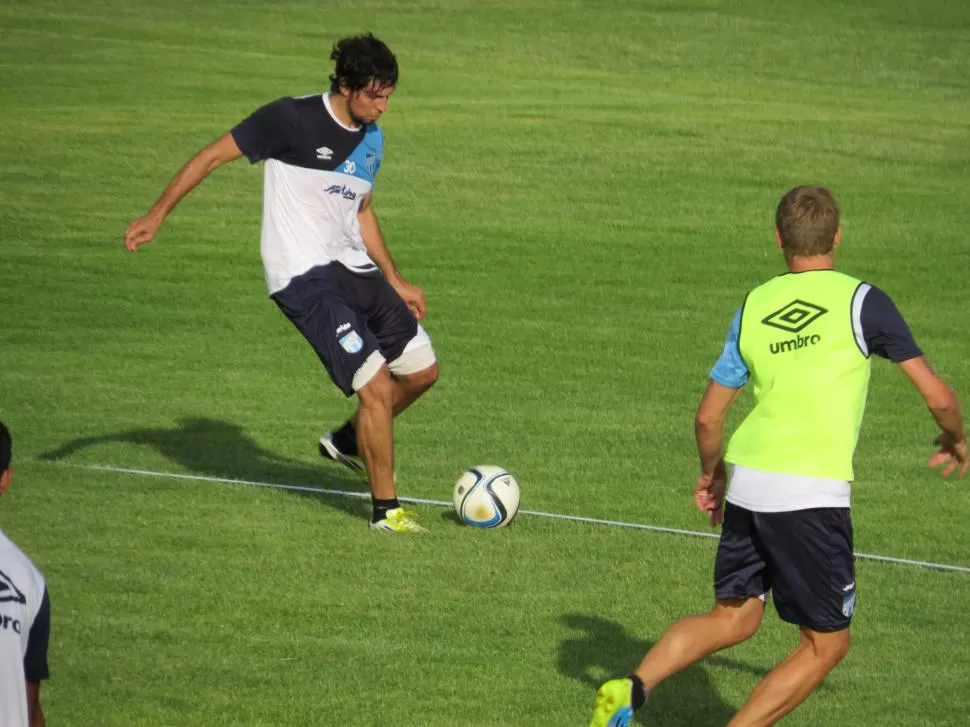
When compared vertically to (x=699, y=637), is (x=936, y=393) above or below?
above

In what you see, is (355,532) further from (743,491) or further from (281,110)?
(743,491)

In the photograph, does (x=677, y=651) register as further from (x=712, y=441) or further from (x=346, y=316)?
(x=346, y=316)

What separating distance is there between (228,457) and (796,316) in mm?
6309

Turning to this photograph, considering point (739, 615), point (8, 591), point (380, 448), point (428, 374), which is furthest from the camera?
point (428, 374)

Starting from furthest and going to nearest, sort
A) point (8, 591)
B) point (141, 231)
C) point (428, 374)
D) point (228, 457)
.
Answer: point (228, 457) → point (428, 374) → point (141, 231) → point (8, 591)

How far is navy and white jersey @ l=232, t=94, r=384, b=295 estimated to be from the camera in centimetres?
1012

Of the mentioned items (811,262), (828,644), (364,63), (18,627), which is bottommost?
(828,644)

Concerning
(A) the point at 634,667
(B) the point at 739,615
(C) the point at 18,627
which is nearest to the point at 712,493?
(B) the point at 739,615

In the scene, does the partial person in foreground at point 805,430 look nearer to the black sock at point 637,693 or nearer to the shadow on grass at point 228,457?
the black sock at point 637,693

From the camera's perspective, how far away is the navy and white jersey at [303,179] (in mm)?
10117

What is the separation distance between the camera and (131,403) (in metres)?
13.5

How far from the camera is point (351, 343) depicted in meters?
9.95

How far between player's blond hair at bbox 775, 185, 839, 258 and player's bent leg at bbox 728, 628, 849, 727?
56.7 inches

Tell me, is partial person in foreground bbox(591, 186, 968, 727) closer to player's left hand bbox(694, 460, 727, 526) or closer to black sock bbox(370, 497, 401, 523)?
player's left hand bbox(694, 460, 727, 526)
